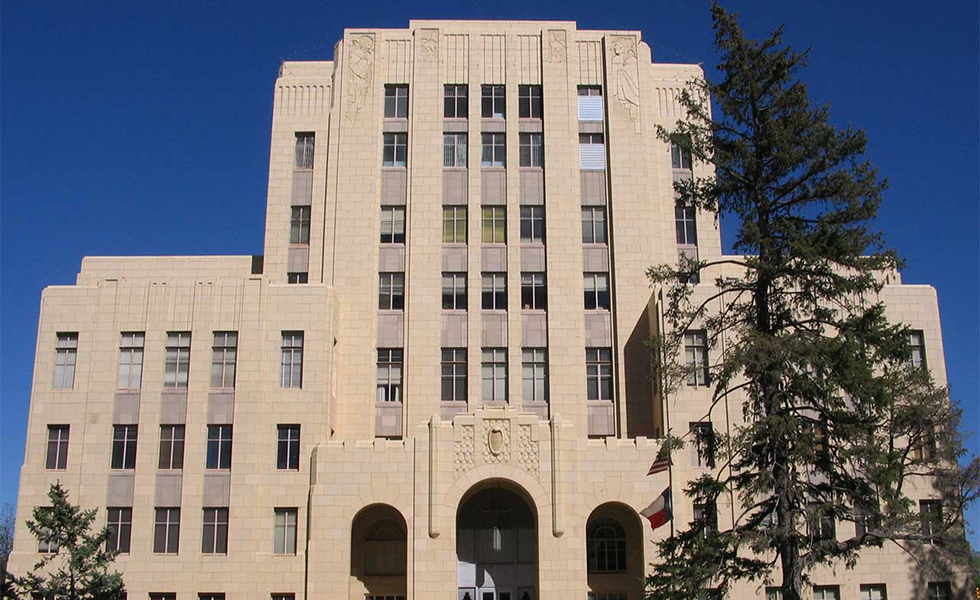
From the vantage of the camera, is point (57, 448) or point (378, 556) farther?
point (378, 556)

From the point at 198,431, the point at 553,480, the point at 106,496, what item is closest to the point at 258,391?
the point at 198,431

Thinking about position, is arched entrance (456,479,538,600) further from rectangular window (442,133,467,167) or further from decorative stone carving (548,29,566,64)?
decorative stone carving (548,29,566,64)

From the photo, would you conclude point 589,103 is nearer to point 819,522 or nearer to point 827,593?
point 827,593

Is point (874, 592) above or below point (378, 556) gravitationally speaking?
below

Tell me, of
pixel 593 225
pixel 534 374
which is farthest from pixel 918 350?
pixel 534 374

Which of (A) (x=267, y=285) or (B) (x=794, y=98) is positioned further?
(A) (x=267, y=285)

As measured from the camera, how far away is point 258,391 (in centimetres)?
4581

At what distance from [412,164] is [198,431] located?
57.7 feet

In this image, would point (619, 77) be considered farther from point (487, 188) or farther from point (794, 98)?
point (794, 98)

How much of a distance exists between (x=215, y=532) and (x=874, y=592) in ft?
97.1

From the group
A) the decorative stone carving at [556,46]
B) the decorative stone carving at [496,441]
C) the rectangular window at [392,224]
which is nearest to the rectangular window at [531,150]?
the decorative stone carving at [556,46]

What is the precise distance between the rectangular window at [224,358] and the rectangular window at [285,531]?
6.32 m

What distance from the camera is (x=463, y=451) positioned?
43.2 meters

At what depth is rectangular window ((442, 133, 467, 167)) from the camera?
53562 millimetres
